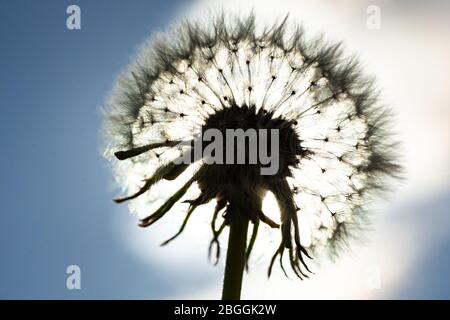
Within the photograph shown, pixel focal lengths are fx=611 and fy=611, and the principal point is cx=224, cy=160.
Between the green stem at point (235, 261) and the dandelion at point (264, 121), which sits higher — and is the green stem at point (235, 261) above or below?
below

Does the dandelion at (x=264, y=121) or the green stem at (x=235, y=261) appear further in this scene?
the dandelion at (x=264, y=121)

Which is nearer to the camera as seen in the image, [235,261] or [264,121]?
[235,261]

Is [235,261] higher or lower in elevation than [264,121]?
lower

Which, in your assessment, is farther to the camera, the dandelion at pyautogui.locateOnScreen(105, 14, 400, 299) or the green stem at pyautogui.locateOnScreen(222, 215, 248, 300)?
the dandelion at pyautogui.locateOnScreen(105, 14, 400, 299)

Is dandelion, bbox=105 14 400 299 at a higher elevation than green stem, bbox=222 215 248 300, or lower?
higher
